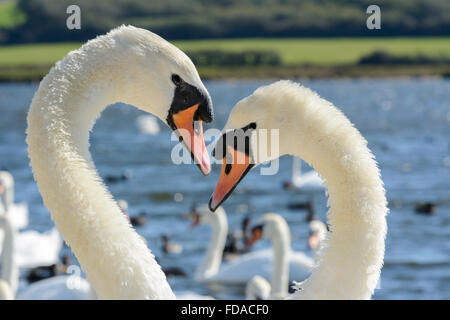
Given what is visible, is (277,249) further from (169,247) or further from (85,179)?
(85,179)

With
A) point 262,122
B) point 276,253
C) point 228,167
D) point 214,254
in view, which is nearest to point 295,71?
point 214,254

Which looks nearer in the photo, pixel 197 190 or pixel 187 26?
pixel 197 190

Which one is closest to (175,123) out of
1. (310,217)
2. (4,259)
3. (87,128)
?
(87,128)

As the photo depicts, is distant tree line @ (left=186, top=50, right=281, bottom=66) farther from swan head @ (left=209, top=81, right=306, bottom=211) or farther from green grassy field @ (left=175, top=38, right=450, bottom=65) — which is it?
swan head @ (left=209, top=81, right=306, bottom=211)

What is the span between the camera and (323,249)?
4.18 meters

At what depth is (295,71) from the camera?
10869 centimetres

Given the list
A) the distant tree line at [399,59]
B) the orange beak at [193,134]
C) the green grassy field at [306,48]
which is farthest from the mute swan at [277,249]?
the distant tree line at [399,59]

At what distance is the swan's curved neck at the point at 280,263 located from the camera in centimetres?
1226

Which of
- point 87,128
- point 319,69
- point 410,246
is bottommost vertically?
point 410,246

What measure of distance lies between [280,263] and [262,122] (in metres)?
8.36

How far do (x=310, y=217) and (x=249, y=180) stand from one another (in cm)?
867

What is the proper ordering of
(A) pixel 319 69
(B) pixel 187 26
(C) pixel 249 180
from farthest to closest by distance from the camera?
1. (B) pixel 187 26
2. (A) pixel 319 69
3. (C) pixel 249 180

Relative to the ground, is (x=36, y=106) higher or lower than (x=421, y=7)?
lower
